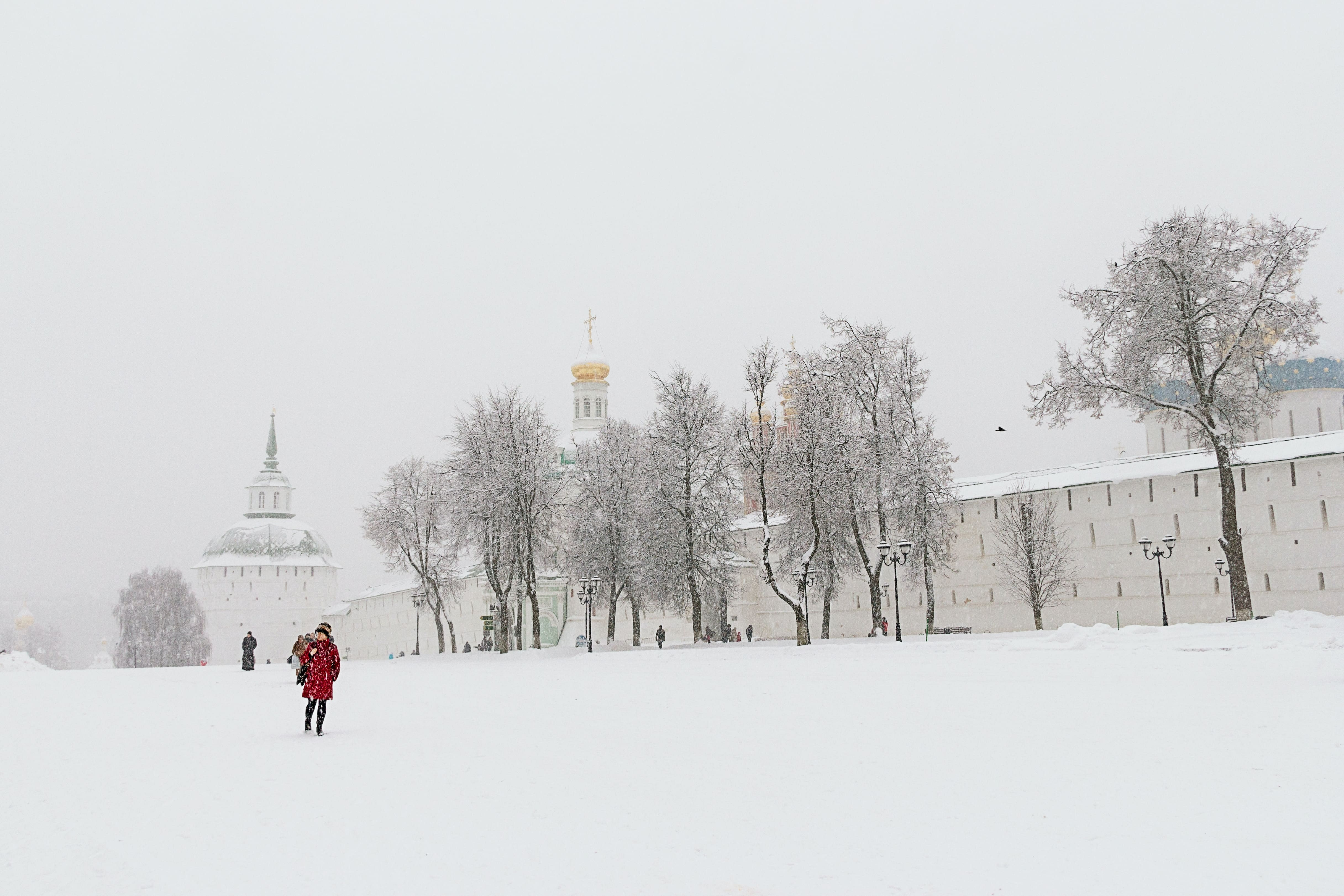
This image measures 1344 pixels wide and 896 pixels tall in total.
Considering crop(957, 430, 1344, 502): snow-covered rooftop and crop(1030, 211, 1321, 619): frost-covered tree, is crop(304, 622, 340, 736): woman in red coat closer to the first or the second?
crop(1030, 211, 1321, 619): frost-covered tree

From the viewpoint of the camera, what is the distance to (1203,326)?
73.0ft

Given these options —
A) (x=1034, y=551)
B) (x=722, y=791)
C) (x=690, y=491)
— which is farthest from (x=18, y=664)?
(x=1034, y=551)

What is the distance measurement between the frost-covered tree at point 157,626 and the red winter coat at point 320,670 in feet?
210

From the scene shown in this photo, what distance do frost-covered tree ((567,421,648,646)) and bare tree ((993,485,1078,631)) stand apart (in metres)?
13.8

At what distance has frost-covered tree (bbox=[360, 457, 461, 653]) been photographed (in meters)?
41.0

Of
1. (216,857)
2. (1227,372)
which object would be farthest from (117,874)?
(1227,372)

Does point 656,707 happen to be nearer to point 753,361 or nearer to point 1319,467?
point 753,361

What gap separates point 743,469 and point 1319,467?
60.4 ft

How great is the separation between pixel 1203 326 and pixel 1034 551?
16919 millimetres

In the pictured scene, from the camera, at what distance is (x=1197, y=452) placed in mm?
39156

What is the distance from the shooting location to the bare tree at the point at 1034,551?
37812 mm

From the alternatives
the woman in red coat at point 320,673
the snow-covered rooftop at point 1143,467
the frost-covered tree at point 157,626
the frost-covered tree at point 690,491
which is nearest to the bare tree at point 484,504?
the frost-covered tree at point 690,491

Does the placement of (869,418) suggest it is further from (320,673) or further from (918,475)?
(320,673)

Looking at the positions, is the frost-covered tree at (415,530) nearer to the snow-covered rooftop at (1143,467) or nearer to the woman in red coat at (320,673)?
the snow-covered rooftop at (1143,467)
